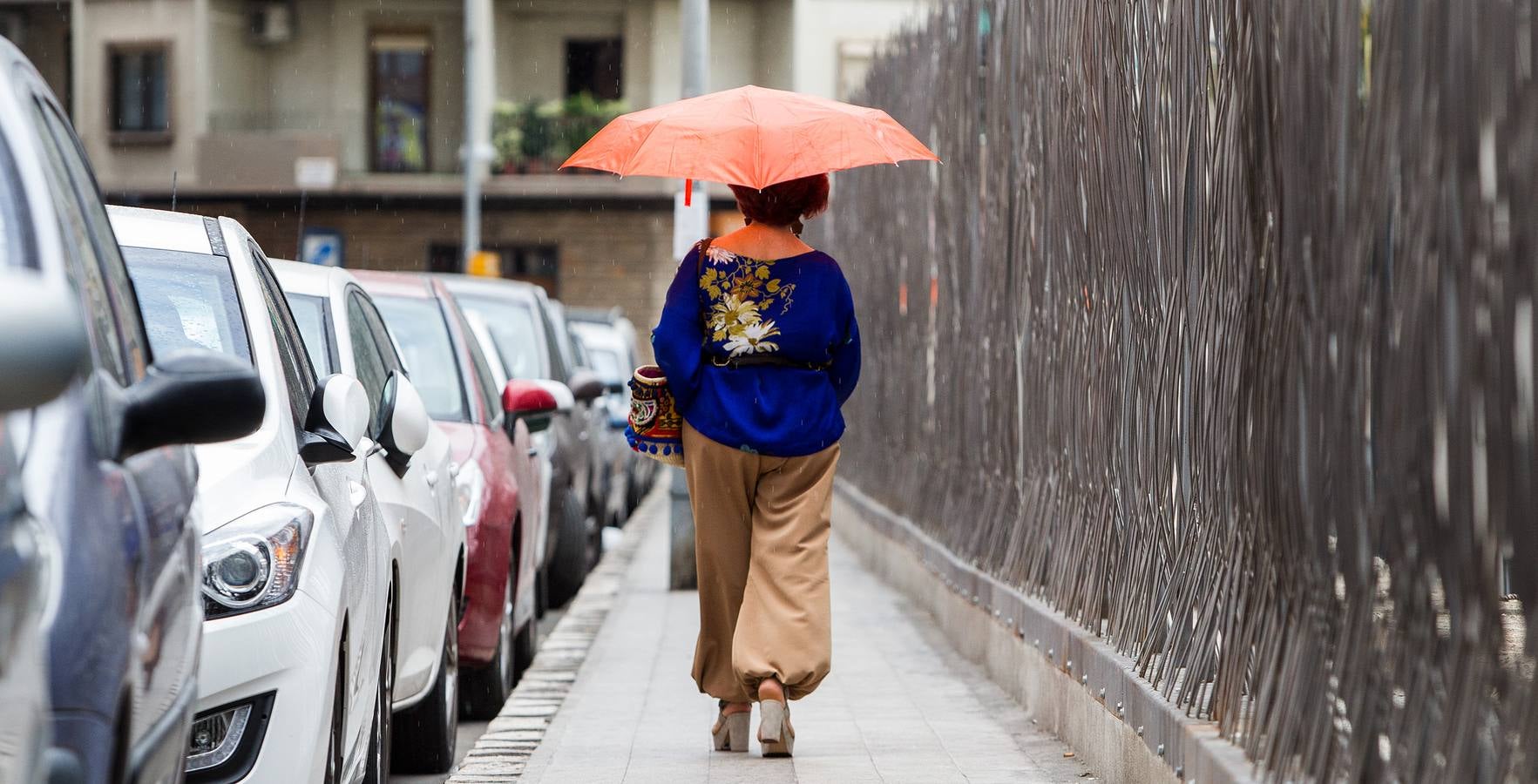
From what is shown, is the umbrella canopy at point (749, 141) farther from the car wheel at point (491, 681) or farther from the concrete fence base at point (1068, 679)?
the car wheel at point (491, 681)

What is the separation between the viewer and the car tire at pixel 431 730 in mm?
7086

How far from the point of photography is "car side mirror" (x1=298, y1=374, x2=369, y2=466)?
17.5 feet

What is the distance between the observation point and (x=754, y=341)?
666 centimetres

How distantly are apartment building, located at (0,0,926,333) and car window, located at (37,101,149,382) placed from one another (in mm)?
36457

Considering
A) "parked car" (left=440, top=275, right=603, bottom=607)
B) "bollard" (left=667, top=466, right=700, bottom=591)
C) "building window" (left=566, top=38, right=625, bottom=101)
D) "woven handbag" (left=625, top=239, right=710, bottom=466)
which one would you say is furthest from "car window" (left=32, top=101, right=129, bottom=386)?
"building window" (left=566, top=38, right=625, bottom=101)

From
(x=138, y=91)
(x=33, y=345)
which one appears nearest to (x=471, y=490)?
(x=33, y=345)

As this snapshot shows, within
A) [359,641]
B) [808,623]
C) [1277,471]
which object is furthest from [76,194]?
[808,623]

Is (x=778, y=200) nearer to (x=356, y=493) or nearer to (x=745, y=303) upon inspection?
(x=745, y=303)

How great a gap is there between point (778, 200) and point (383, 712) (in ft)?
6.48

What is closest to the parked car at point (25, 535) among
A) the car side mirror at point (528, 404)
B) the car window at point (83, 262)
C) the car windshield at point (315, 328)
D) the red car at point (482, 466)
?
the car window at point (83, 262)

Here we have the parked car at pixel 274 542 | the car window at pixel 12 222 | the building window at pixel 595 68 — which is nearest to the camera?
the car window at pixel 12 222

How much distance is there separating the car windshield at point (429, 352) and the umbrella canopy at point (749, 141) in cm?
221

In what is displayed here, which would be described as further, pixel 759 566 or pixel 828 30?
pixel 828 30

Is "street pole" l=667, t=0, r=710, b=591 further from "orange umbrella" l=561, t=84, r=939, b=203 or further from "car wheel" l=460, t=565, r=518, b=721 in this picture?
"orange umbrella" l=561, t=84, r=939, b=203
